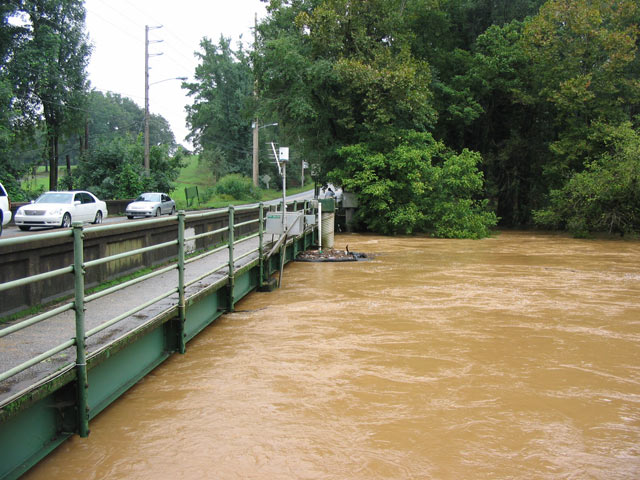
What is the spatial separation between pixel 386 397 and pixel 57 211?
1748cm

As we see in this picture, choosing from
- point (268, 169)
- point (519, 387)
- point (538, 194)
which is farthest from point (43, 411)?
point (268, 169)

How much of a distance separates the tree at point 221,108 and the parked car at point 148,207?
1762 inches

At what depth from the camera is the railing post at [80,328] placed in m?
4.54

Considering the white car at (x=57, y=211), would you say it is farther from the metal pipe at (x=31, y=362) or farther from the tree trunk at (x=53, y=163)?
the tree trunk at (x=53, y=163)

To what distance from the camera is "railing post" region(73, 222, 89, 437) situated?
4543mm

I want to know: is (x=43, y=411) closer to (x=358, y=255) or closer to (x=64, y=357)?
(x=64, y=357)

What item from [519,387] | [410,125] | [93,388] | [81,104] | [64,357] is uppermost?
[81,104]

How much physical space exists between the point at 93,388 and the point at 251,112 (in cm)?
2768

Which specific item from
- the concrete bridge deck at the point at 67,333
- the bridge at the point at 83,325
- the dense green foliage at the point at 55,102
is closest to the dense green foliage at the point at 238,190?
the dense green foliage at the point at 55,102

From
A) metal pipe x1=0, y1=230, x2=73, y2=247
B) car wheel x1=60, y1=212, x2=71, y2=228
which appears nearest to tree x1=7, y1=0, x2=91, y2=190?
car wheel x1=60, y1=212, x2=71, y2=228

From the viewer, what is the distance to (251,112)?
31.5 metres

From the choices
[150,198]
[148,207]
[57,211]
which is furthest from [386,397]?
[150,198]

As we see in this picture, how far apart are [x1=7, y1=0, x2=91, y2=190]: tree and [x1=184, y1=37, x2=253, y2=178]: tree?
30462 millimetres

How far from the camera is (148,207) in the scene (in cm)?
2803
